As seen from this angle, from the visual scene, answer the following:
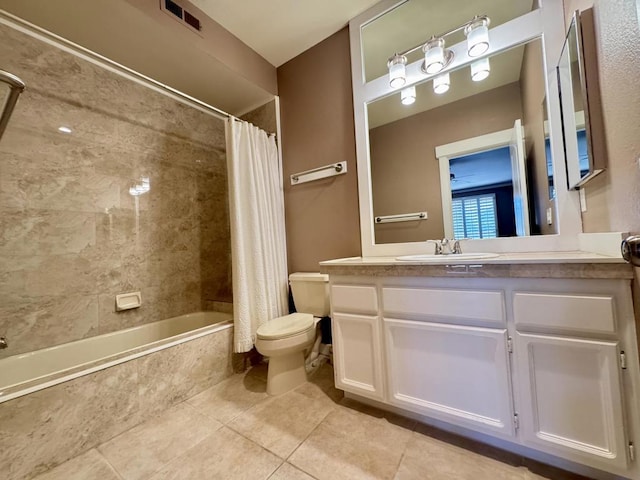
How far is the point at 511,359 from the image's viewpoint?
1040 millimetres

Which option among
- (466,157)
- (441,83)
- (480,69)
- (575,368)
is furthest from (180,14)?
(575,368)

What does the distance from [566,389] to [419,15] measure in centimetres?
225

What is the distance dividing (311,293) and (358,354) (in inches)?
27.4

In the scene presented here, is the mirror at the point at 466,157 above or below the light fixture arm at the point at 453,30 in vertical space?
below

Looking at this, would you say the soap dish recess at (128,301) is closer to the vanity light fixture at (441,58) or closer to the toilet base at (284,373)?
the toilet base at (284,373)

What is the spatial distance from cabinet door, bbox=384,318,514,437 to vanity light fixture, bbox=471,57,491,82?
1.49m

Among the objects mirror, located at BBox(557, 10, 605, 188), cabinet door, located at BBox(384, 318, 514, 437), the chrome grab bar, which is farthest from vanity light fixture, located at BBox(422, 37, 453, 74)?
the chrome grab bar

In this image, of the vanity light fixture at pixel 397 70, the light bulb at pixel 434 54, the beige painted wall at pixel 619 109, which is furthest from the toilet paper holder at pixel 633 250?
the vanity light fixture at pixel 397 70

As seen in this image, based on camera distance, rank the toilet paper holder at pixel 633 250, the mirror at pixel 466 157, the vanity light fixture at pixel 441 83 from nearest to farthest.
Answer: the toilet paper holder at pixel 633 250, the mirror at pixel 466 157, the vanity light fixture at pixel 441 83

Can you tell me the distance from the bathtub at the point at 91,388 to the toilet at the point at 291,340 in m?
0.43

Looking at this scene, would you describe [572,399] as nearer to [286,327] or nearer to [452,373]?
[452,373]

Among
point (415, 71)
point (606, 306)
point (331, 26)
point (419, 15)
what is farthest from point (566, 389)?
point (331, 26)

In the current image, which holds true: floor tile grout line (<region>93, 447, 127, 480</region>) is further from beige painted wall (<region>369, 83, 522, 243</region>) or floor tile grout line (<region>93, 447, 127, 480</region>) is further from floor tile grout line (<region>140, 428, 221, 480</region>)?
beige painted wall (<region>369, 83, 522, 243</region>)

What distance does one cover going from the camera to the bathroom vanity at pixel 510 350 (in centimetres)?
87
